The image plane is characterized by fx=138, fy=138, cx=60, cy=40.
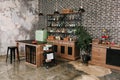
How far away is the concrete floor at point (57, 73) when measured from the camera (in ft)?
14.0

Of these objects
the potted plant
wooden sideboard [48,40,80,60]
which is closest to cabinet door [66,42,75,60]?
wooden sideboard [48,40,80,60]

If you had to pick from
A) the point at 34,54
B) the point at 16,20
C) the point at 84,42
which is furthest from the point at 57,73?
the point at 16,20

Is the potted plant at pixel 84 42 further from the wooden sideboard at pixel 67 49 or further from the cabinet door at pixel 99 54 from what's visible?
the cabinet door at pixel 99 54

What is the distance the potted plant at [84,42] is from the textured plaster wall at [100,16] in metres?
0.31

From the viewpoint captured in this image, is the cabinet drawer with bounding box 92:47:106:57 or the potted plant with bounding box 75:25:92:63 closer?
the cabinet drawer with bounding box 92:47:106:57

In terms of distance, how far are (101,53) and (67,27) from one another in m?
2.37

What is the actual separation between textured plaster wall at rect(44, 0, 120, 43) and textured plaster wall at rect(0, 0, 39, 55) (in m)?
2.42

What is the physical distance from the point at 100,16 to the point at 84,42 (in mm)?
1293

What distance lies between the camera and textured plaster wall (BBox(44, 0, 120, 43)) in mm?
5422

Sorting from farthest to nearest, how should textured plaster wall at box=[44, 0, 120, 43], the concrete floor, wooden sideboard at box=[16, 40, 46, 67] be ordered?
1. textured plaster wall at box=[44, 0, 120, 43]
2. wooden sideboard at box=[16, 40, 46, 67]
3. the concrete floor

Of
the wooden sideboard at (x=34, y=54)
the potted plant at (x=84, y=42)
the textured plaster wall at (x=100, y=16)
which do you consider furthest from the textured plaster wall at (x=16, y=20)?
the potted plant at (x=84, y=42)

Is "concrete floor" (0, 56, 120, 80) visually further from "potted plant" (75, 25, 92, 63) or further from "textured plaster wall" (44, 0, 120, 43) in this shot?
"textured plaster wall" (44, 0, 120, 43)

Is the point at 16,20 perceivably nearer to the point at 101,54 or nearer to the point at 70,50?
the point at 70,50

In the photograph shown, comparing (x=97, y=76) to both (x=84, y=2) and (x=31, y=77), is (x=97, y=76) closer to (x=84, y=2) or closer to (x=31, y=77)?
(x=31, y=77)
